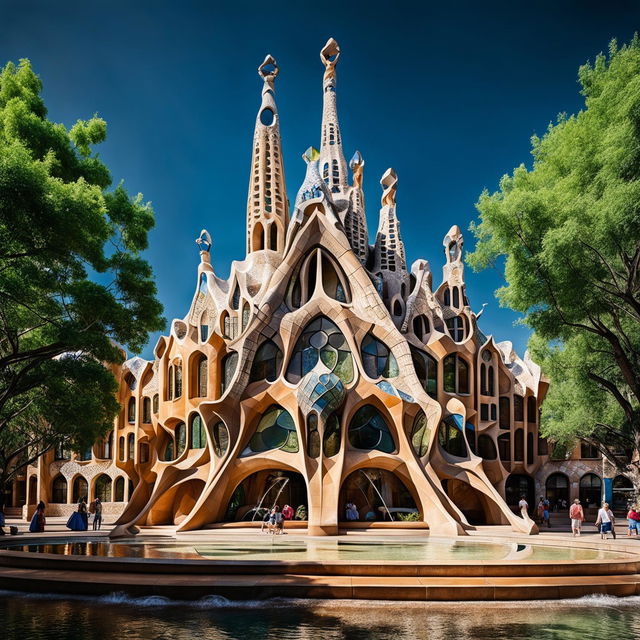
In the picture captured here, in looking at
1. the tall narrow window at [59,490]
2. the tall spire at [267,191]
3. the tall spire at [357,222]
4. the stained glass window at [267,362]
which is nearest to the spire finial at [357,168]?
the tall spire at [357,222]

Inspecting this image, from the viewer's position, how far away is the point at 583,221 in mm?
16828

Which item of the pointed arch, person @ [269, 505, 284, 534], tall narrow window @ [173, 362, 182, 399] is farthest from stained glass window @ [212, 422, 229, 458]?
the pointed arch

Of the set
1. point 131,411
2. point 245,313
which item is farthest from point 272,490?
point 131,411

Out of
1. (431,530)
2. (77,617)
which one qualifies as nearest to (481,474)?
(431,530)

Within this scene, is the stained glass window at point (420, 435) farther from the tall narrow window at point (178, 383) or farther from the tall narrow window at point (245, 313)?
the tall narrow window at point (178, 383)

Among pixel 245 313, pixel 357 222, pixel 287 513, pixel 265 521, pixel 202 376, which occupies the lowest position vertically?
pixel 265 521

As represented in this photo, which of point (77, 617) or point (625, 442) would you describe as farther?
point (625, 442)

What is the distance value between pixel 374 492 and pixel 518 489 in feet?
70.5

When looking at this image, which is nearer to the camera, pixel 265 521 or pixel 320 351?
pixel 265 521

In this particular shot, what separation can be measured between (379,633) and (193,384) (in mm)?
26385

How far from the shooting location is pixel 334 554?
1681 centimetres

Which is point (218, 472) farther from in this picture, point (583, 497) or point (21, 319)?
point (583, 497)

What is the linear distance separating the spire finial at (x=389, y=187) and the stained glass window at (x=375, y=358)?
11622 mm

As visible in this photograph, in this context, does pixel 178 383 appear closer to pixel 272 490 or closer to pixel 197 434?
pixel 197 434
